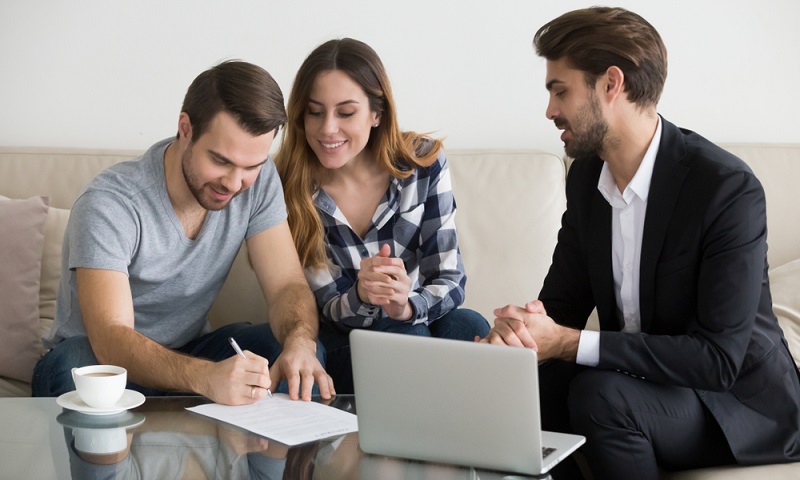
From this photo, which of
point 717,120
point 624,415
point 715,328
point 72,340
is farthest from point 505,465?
point 717,120

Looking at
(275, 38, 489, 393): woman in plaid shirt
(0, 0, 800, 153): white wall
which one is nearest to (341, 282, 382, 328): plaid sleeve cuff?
(275, 38, 489, 393): woman in plaid shirt

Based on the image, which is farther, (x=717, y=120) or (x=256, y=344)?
(x=717, y=120)

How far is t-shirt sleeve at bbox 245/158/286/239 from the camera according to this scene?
2.22 m

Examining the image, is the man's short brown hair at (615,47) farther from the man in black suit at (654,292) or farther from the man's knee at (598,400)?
the man's knee at (598,400)

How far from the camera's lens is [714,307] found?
1.78 metres

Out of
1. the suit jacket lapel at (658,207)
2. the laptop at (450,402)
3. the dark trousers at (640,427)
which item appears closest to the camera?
the laptop at (450,402)

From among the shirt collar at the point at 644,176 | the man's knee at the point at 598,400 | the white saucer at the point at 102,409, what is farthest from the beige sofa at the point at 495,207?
the white saucer at the point at 102,409

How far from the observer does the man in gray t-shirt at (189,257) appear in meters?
1.83

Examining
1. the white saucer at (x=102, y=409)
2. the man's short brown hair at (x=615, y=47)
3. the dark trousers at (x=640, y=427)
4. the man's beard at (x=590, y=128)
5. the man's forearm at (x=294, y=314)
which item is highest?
the man's short brown hair at (x=615, y=47)

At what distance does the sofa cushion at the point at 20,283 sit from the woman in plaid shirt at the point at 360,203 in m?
0.64

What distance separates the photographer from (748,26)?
2.93 m

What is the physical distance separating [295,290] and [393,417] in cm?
80

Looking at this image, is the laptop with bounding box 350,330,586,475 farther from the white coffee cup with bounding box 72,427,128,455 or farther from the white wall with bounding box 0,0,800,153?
the white wall with bounding box 0,0,800,153

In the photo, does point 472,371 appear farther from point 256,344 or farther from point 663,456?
point 256,344
